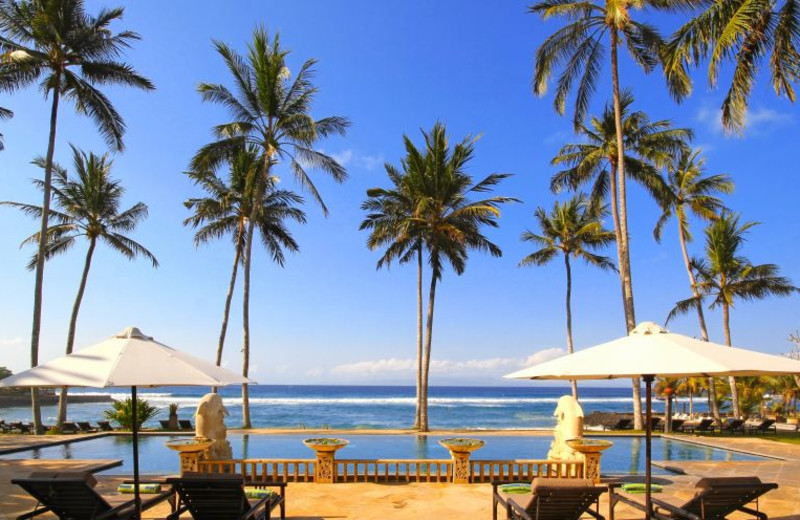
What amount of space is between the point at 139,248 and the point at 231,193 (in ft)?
14.9

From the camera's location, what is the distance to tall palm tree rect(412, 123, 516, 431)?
20297 mm

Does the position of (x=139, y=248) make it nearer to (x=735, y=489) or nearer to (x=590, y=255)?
(x=590, y=255)

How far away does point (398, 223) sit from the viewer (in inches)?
810

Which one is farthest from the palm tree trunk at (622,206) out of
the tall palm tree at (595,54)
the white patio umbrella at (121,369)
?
the white patio umbrella at (121,369)

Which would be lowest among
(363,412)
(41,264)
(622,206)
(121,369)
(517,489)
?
(363,412)

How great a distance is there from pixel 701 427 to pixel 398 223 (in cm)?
1272

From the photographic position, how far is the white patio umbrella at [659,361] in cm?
480

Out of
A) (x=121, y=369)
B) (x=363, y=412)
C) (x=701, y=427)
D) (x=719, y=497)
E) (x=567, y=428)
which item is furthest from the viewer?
(x=363, y=412)

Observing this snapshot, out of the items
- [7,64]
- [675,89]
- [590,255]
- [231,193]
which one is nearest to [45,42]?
[7,64]

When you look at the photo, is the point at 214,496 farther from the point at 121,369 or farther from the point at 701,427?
the point at 701,427

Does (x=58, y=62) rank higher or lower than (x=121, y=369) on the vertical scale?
higher

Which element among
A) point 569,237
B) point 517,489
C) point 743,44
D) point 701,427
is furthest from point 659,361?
point 569,237

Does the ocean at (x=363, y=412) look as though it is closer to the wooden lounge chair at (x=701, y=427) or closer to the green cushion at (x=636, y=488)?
the wooden lounge chair at (x=701, y=427)

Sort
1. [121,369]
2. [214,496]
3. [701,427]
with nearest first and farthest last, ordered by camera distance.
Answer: [121,369] → [214,496] → [701,427]
